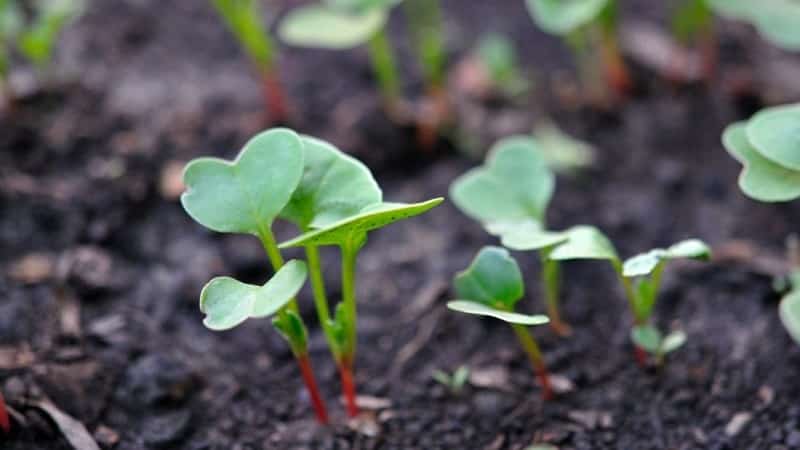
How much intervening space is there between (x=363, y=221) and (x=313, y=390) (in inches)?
13.6

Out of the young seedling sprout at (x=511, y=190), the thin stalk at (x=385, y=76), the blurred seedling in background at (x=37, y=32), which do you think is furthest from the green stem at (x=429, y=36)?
the blurred seedling in background at (x=37, y=32)

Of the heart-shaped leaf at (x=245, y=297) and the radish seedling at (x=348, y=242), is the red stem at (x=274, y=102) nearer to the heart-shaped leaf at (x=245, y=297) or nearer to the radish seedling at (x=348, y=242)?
the radish seedling at (x=348, y=242)

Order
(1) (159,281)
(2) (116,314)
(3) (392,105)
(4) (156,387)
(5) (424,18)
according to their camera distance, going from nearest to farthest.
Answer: (4) (156,387) < (2) (116,314) < (1) (159,281) < (3) (392,105) < (5) (424,18)

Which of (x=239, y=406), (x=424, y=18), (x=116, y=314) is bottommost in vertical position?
(x=239, y=406)

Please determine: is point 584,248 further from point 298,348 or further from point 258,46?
point 258,46

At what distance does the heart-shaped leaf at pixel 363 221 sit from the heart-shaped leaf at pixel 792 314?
1.42 feet

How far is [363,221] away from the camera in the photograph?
102cm

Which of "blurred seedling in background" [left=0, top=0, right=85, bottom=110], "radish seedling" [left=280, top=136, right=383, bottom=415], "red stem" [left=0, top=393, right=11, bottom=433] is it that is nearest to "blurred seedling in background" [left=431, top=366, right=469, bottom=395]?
"radish seedling" [left=280, top=136, right=383, bottom=415]

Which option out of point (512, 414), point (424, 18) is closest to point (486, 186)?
point (512, 414)

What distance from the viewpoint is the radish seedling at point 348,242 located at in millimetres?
1002

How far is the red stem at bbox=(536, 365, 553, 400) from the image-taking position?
4.26 feet

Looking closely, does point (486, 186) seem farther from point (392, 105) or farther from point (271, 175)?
point (392, 105)

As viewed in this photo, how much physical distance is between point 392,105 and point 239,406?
33.7 inches

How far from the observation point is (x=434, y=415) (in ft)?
4.33
